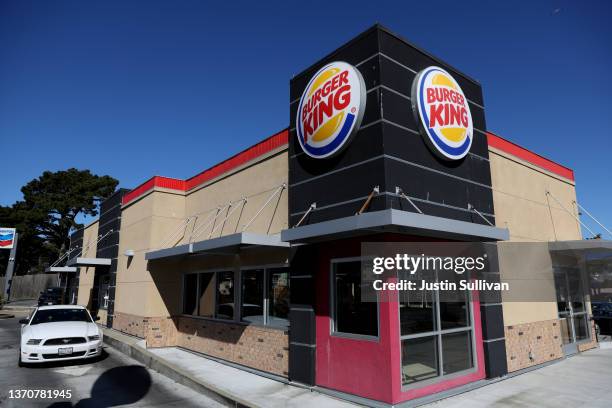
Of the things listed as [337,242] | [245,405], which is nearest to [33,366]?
[245,405]

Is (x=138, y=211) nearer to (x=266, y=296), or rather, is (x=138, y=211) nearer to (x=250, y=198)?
(x=250, y=198)

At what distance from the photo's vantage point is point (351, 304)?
7.96m

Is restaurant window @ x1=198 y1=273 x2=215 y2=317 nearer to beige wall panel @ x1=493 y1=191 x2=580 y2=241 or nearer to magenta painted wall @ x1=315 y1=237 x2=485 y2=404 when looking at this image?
magenta painted wall @ x1=315 y1=237 x2=485 y2=404

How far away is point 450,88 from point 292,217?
460 centimetres

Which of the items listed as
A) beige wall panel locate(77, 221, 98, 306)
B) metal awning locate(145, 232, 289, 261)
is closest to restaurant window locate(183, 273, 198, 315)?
metal awning locate(145, 232, 289, 261)

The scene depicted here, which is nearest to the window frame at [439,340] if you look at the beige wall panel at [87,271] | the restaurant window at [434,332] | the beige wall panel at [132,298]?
the restaurant window at [434,332]

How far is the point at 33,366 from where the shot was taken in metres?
10.9

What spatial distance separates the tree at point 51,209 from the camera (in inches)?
1893

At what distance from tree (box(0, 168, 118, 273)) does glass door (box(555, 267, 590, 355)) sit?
169ft

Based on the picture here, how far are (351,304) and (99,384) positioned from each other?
19.9ft

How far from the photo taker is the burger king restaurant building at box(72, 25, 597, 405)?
746 centimetres

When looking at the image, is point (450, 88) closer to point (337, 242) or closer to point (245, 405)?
point (337, 242)

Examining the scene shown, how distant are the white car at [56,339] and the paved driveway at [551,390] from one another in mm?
9039

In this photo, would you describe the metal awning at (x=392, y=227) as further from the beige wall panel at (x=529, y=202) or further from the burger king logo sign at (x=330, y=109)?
the beige wall panel at (x=529, y=202)
